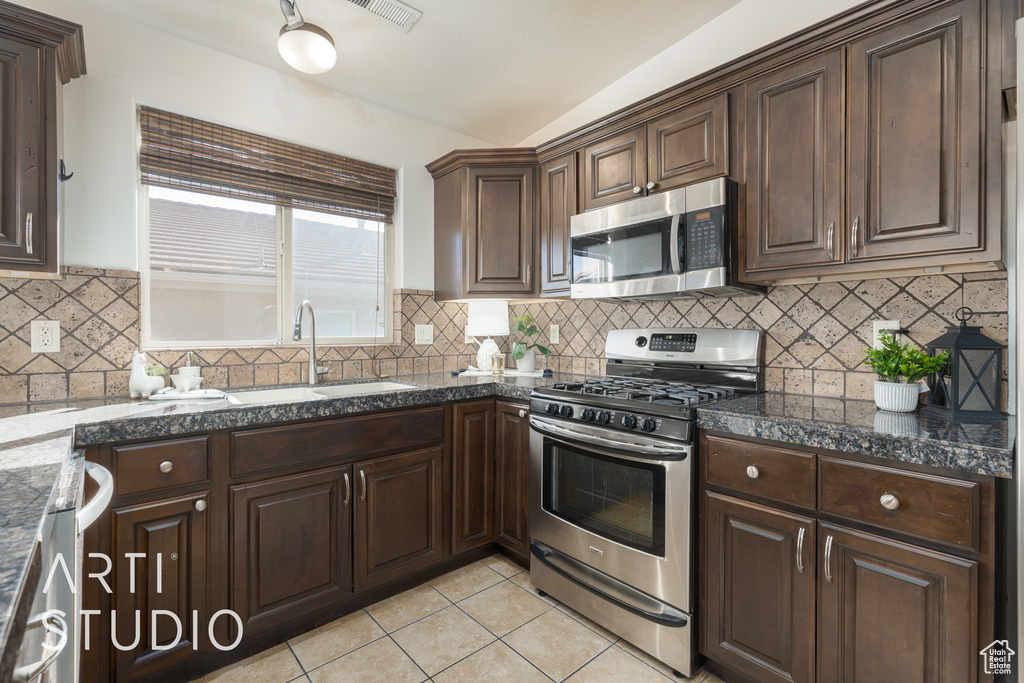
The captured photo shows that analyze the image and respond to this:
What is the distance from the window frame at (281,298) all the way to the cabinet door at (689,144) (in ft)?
5.46

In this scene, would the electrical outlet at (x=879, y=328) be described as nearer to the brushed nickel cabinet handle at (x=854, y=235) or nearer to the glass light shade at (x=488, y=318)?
the brushed nickel cabinet handle at (x=854, y=235)

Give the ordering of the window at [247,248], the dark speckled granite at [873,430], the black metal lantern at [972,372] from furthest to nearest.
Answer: the window at [247,248] < the black metal lantern at [972,372] < the dark speckled granite at [873,430]

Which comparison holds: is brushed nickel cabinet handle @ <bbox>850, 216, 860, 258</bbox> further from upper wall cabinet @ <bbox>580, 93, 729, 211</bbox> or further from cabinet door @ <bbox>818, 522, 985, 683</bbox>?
cabinet door @ <bbox>818, 522, 985, 683</bbox>

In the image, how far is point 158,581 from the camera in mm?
1613

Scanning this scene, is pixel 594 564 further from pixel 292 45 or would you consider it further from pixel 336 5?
pixel 336 5

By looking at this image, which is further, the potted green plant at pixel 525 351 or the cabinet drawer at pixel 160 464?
the potted green plant at pixel 525 351

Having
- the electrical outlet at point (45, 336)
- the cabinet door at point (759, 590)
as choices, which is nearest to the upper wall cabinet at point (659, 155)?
the cabinet door at point (759, 590)

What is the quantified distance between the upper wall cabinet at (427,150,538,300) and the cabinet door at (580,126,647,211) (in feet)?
1.34

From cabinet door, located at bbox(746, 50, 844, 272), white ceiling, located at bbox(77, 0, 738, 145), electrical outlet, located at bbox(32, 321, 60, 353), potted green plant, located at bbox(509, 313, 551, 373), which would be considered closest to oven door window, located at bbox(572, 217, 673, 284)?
cabinet door, located at bbox(746, 50, 844, 272)

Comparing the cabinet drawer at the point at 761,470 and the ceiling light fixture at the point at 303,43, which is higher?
the ceiling light fixture at the point at 303,43

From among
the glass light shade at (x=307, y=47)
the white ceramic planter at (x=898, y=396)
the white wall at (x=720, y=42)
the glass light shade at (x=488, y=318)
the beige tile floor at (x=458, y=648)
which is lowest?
the beige tile floor at (x=458, y=648)

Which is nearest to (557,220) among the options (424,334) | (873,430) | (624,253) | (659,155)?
(624,253)

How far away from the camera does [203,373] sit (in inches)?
89.5

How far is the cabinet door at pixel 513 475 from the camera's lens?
239 centimetres
